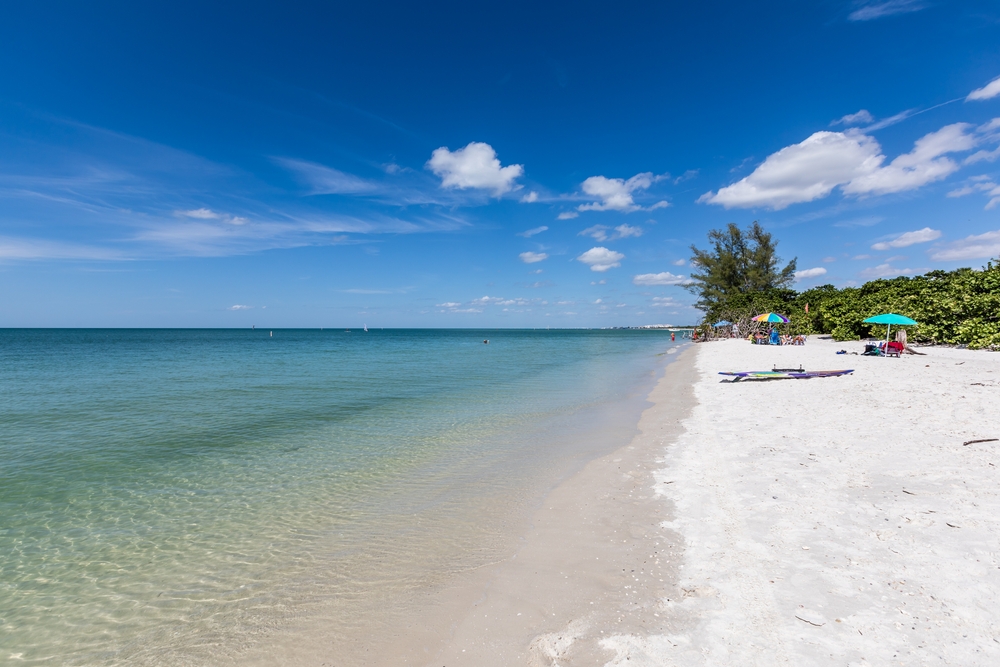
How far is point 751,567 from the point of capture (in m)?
4.35

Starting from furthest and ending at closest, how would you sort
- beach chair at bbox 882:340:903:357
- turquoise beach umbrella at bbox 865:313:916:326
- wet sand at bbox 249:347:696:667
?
turquoise beach umbrella at bbox 865:313:916:326 < beach chair at bbox 882:340:903:357 < wet sand at bbox 249:347:696:667

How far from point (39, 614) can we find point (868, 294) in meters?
43.1

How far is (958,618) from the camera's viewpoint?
131 inches

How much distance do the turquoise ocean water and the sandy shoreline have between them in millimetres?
818

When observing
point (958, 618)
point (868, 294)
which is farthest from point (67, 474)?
point (868, 294)

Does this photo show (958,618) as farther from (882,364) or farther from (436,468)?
(882,364)

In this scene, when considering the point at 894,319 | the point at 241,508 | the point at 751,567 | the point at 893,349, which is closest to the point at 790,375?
the point at 893,349

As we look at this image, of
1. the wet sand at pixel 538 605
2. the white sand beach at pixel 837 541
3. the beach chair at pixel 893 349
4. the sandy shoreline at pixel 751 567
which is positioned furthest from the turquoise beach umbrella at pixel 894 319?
the wet sand at pixel 538 605

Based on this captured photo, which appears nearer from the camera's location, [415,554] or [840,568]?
[840,568]

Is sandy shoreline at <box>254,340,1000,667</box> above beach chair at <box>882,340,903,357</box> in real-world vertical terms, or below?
below

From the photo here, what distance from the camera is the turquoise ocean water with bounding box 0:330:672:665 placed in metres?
4.40

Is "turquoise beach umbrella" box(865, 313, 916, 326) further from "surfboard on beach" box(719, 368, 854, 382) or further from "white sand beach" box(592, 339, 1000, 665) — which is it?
"white sand beach" box(592, 339, 1000, 665)

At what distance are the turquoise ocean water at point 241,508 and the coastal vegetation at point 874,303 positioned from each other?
19794mm

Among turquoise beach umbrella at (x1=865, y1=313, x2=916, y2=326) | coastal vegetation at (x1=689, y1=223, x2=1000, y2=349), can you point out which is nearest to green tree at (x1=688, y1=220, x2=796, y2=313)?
coastal vegetation at (x1=689, y1=223, x2=1000, y2=349)
